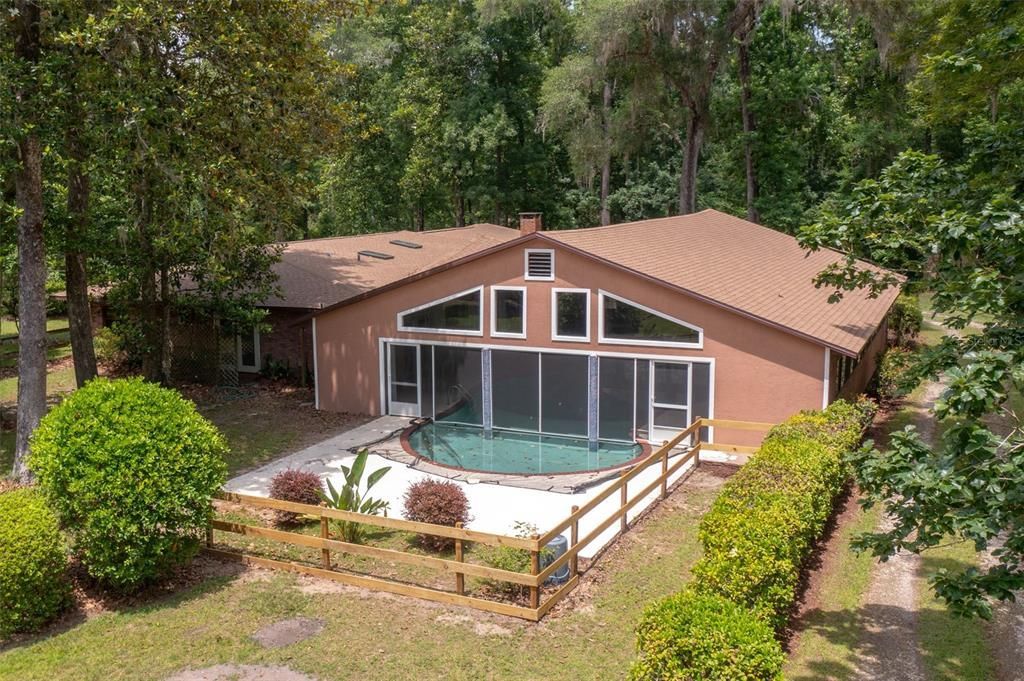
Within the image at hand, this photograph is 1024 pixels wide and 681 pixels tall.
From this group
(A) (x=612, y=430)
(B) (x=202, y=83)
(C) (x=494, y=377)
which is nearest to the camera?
(B) (x=202, y=83)

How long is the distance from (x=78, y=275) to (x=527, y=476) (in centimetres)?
1089

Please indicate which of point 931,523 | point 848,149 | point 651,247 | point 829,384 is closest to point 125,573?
point 931,523

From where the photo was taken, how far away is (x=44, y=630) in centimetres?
889

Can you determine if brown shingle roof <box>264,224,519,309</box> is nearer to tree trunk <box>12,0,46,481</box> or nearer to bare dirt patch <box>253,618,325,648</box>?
tree trunk <box>12,0,46,481</box>

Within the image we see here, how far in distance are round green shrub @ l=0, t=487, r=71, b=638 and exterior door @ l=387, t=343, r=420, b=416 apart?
1024cm

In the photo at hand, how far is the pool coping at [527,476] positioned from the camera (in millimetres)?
14039

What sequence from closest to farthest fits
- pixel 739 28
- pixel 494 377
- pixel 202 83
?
1. pixel 202 83
2. pixel 494 377
3. pixel 739 28

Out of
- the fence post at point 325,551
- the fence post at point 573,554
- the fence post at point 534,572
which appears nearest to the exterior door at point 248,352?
the fence post at point 325,551

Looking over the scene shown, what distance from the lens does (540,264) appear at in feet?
55.3

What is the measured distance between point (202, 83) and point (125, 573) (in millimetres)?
9128

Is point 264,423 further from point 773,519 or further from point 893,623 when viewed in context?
point 893,623

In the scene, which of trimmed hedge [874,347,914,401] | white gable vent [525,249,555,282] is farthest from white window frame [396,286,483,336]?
trimmed hedge [874,347,914,401]

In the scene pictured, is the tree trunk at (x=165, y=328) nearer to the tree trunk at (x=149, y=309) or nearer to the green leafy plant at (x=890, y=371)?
the tree trunk at (x=149, y=309)

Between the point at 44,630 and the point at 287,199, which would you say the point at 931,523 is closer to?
the point at 44,630
